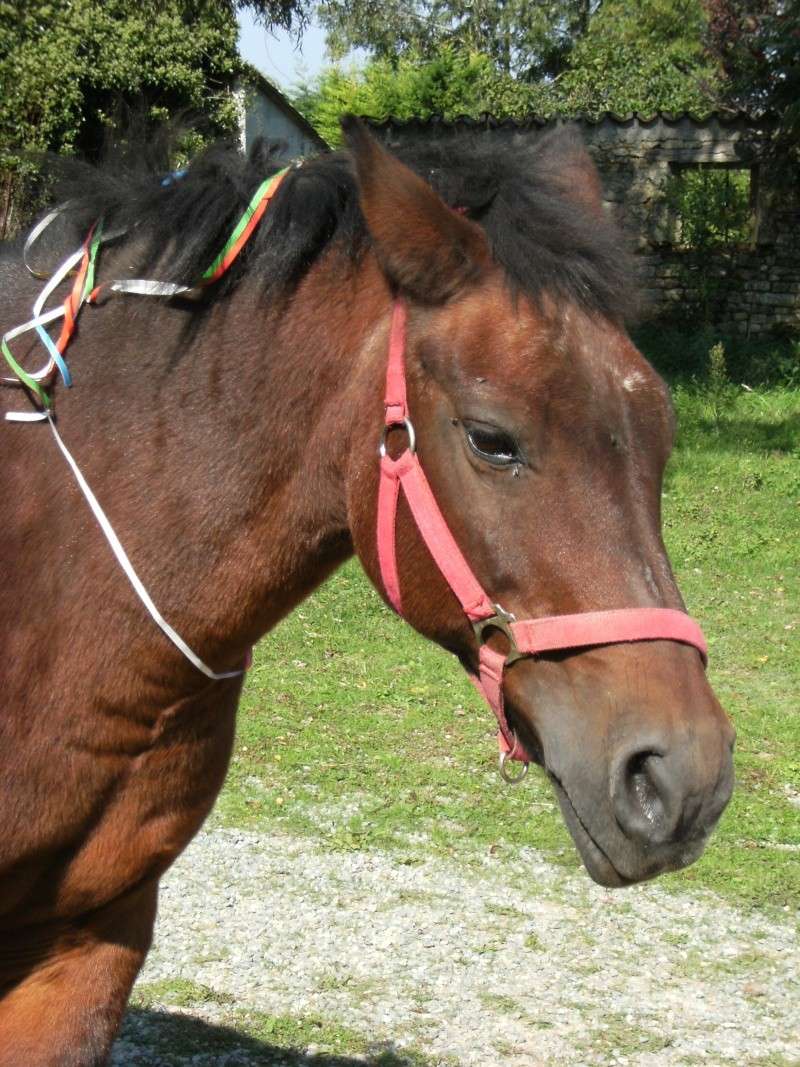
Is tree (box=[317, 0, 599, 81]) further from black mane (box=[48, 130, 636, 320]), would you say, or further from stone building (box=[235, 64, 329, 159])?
black mane (box=[48, 130, 636, 320])

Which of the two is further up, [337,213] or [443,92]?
[443,92]

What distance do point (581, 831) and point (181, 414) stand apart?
1.08 meters

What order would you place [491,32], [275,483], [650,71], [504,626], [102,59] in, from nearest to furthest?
[504,626], [275,483], [102,59], [650,71], [491,32]

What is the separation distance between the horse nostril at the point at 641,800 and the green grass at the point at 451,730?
2947 millimetres

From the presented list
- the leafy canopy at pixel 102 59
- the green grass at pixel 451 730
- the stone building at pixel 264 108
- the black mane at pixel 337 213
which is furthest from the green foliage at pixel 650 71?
the black mane at pixel 337 213

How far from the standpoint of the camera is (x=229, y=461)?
220 cm

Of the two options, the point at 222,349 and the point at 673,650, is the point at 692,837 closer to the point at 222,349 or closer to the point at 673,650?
the point at 673,650

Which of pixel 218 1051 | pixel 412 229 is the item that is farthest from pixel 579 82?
pixel 412 229

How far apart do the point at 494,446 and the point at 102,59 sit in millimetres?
13413

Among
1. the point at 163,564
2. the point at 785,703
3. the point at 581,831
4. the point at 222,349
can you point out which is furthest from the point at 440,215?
the point at 785,703

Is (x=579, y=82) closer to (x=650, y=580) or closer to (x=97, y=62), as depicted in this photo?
(x=97, y=62)

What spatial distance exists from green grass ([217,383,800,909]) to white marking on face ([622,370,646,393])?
3102 millimetres

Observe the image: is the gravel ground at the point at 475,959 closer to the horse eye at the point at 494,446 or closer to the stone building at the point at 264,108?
the horse eye at the point at 494,446

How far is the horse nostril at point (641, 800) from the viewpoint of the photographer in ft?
5.82
